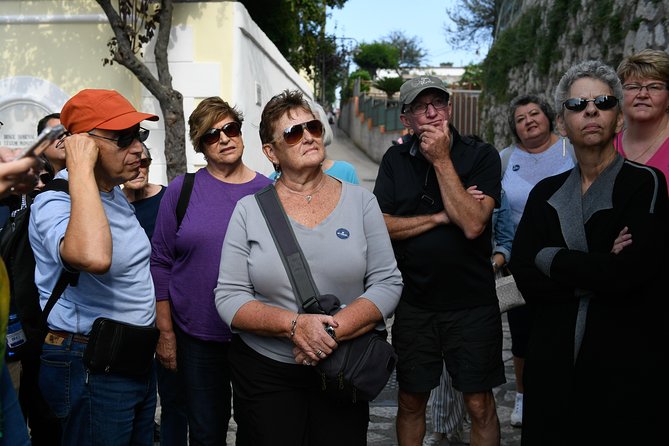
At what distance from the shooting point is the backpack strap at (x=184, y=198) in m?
3.42

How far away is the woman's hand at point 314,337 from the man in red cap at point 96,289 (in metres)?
0.67

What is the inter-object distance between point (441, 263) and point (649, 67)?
54.3 inches

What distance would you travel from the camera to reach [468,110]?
22562 mm

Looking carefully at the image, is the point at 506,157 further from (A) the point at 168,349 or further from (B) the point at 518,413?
(A) the point at 168,349

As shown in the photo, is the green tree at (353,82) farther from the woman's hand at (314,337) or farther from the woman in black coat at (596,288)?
the woman's hand at (314,337)

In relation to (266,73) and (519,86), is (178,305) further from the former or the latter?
(519,86)

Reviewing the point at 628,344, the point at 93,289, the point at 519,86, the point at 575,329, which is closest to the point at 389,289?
the point at 575,329

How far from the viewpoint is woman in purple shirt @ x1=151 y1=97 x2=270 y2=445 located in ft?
11.0

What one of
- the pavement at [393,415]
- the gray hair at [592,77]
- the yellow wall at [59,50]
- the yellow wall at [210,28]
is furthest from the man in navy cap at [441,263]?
the yellow wall at [59,50]

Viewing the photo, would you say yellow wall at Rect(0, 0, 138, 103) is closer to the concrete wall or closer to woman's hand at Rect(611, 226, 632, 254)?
the concrete wall

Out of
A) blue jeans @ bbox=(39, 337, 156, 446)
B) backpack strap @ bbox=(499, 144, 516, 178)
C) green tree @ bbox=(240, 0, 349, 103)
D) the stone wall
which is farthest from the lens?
green tree @ bbox=(240, 0, 349, 103)

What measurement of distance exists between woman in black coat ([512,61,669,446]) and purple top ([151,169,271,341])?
146 cm

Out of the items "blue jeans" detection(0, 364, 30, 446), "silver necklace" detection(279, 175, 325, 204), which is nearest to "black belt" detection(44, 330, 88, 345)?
"blue jeans" detection(0, 364, 30, 446)

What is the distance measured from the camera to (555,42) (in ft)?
30.8
